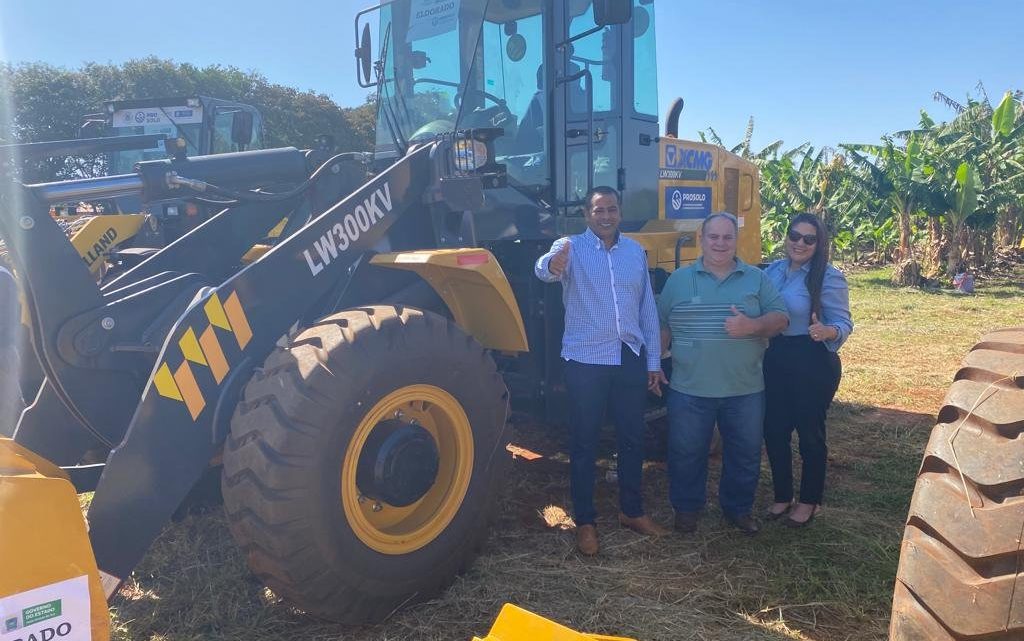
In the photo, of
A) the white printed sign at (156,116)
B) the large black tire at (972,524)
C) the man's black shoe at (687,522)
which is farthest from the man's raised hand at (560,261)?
the white printed sign at (156,116)

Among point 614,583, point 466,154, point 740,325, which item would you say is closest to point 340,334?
point 466,154

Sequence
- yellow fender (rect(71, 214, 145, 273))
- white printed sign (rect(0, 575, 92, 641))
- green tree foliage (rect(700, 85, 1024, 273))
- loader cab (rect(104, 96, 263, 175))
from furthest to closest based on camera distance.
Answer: green tree foliage (rect(700, 85, 1024, 273)), loader cab (rect(104, 96, 263, 175)), yellow fender (rect(71, 214, 145, 273)), white printed sign (rect(0, 575, 92, 641))

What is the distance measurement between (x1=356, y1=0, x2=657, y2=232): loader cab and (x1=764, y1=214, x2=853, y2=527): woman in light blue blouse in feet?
4.19

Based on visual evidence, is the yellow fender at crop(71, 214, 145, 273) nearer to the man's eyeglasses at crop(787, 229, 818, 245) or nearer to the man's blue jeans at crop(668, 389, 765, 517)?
the man's blue jeans at crop(668, 389, 765, 517)

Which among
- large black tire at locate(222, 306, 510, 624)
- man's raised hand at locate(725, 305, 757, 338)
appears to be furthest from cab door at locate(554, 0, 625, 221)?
large black tire at locate(222, 306, 510, 624)

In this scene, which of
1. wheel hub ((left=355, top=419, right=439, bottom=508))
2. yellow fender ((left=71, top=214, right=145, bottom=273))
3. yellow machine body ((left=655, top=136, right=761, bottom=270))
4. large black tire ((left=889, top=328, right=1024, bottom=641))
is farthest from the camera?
yellow fender ((left=71, top=214, right=145, bottom=273))

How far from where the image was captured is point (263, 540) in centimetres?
269

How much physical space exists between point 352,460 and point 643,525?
1849 mm

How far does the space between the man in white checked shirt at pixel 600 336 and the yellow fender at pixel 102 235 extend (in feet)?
13.6

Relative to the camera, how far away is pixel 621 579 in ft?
11.7

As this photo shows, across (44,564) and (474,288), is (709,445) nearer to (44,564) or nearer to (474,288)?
(474,288)

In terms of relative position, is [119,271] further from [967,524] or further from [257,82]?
[257,82]

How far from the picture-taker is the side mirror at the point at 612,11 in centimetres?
387

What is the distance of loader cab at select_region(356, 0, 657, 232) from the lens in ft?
14.7
